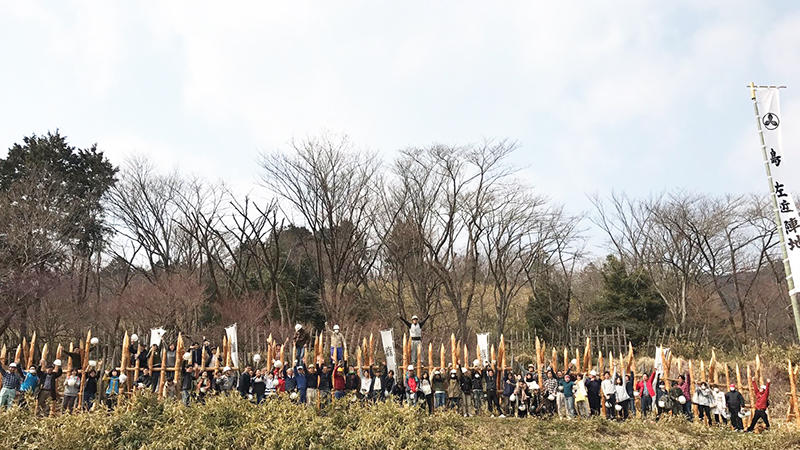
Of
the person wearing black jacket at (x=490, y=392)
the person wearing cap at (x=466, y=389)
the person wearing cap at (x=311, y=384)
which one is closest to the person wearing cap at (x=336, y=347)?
the person wearing cap at (x=311, y=384)

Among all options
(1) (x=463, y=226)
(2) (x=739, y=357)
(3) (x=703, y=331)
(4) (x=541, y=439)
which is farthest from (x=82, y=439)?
(3) (x=703, y=331)

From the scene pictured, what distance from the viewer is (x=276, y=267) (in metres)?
27.2

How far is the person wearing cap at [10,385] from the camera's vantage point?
1233 cm

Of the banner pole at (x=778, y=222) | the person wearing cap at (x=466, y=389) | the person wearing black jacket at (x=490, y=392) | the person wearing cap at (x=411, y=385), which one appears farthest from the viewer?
the person wearing black jacket at (x=490, y=392)

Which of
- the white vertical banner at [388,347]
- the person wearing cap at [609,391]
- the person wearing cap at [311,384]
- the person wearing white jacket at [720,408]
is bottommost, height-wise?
the person wearing white jacket at [720,408]

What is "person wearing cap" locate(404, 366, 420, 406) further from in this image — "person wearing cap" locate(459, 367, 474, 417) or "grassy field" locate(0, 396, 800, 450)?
"grassy field" locate(0, 396, 800, 450)

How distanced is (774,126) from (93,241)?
27.4m

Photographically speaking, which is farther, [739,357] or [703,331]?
[703,331]

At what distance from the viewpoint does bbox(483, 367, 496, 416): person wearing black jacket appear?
552 inches

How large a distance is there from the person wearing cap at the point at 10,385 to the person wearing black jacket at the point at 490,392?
10.2m

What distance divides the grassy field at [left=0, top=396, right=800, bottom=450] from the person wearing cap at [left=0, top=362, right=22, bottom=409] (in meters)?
3.01

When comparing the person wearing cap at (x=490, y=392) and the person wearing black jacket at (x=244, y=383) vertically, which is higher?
the person wearing black jacket at (x=244, y=383)

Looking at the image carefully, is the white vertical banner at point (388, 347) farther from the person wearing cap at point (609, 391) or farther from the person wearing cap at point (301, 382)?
the person wearing cap at point (609, 391)

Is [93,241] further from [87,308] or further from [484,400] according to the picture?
[484,400]
